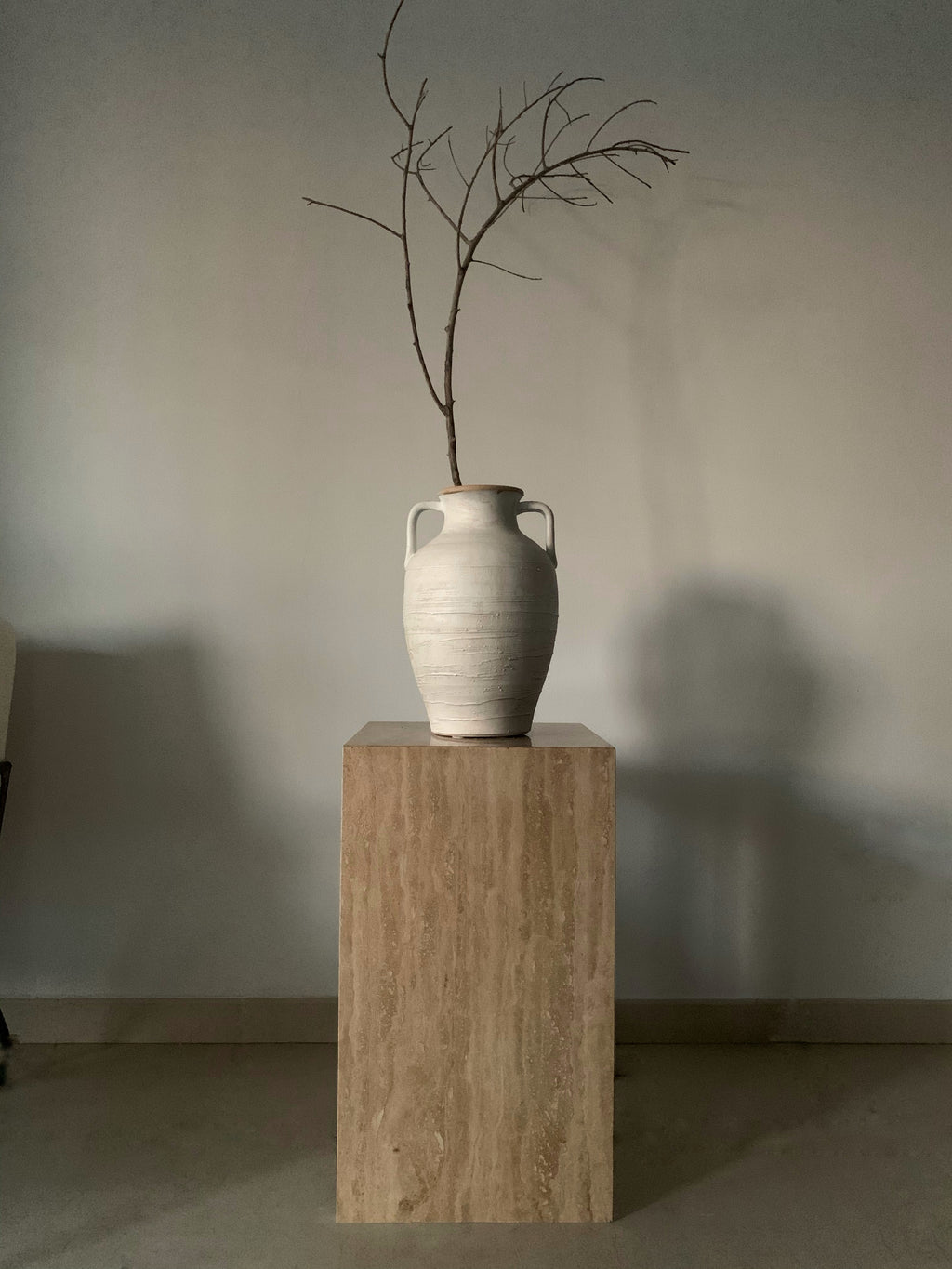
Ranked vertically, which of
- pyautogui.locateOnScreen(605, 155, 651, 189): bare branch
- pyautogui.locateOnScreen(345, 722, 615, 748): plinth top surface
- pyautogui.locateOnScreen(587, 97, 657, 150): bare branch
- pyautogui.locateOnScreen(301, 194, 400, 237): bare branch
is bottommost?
pyautogui.locateOnScreen(345, 722, 615, 748): plinth top surface

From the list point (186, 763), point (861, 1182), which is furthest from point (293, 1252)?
point (186, 763)

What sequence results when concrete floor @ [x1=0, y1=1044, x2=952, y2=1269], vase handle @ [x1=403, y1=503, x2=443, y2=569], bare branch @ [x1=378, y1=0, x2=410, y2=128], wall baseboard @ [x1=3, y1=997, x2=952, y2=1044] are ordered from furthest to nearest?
wall baseboard @ [x1=3, y1=997, x2=952, y2=1044] → bare branch @ [x1=378, y1=0, x2=410, y2=128] → vase handle @ [x1=403, y1=503, x2=443, y2=569] → concrete floor @ [x1=0, y1=1044, x2=952, y2=1269]

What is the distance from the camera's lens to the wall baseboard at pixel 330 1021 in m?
2.12

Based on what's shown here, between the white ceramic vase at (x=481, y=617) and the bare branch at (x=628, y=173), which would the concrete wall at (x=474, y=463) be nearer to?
the bare branch at (x=628, y=173)

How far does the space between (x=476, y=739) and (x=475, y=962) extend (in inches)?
13.5

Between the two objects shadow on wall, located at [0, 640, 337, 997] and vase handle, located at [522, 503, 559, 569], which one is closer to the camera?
vase handle, located at [522, 503, 559, 569]

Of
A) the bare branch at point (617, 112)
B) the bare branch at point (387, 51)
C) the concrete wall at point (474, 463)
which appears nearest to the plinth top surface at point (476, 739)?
the concrete wall at point (474, 463)

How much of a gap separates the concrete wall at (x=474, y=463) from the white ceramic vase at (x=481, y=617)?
0.61 m

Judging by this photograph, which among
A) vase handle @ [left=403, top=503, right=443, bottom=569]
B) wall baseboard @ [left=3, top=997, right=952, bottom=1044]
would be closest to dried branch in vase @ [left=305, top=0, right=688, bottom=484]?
vase handle @ [left=403, top=503, right=443, bottom=569]

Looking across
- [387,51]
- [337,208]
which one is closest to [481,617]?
[337,208]

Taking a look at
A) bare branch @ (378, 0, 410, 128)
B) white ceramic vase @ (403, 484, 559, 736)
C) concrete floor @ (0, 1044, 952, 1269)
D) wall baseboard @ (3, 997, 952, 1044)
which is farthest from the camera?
wall baseboard @ (3, 997, 952, 1044)

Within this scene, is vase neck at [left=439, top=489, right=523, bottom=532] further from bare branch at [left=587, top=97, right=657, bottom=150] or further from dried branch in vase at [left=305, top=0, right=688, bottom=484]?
bare branch at [left=587, top=97, right=657, bottom=150]

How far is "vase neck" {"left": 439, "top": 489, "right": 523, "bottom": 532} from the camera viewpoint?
5.18 ft

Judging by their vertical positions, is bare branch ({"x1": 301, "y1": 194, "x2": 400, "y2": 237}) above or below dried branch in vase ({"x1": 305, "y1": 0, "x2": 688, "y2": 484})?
below
